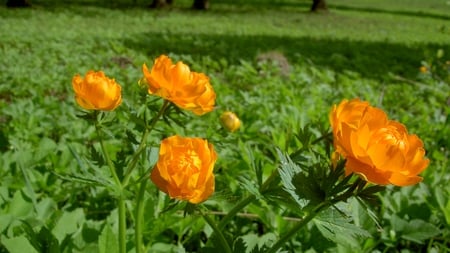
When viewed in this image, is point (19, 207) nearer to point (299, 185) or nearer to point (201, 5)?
point (299, 185)

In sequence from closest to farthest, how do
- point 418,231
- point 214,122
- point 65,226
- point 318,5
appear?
point 65,226 < point 418,231 < point 214,122 < point 318,5

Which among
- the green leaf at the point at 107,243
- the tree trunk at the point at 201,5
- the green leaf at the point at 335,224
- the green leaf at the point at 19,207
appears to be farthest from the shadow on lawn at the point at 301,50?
the tree trunk at the point at 201,5

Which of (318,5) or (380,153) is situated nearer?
(380,153)

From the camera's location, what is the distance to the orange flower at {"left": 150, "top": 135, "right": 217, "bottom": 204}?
2.21ft

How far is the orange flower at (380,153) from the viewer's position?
0.63 meters

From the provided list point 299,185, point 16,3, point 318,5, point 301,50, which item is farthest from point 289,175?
point 318,5

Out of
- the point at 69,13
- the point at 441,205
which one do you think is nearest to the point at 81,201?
the point at 441,205

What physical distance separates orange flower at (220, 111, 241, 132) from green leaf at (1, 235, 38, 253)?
0.54 m

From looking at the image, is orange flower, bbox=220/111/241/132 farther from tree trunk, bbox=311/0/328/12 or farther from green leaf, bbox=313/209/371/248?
tree trunk, bbox=311/0/328/12

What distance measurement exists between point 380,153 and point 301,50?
23.2ft

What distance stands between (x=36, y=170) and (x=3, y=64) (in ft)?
10.5

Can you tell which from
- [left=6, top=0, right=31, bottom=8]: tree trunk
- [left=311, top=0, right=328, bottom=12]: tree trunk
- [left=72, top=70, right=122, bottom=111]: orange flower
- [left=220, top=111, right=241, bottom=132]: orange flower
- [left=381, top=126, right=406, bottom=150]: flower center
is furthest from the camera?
[left=311, top=0, right=328, bottom=12]: tree trunk

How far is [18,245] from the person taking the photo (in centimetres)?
100

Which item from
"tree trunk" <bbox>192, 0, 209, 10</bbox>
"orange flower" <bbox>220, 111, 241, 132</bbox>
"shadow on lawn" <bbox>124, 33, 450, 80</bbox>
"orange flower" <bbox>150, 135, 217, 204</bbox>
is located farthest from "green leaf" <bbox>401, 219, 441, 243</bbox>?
"tree trunk" <bbox>192, 0, 209, 10</bbox>
